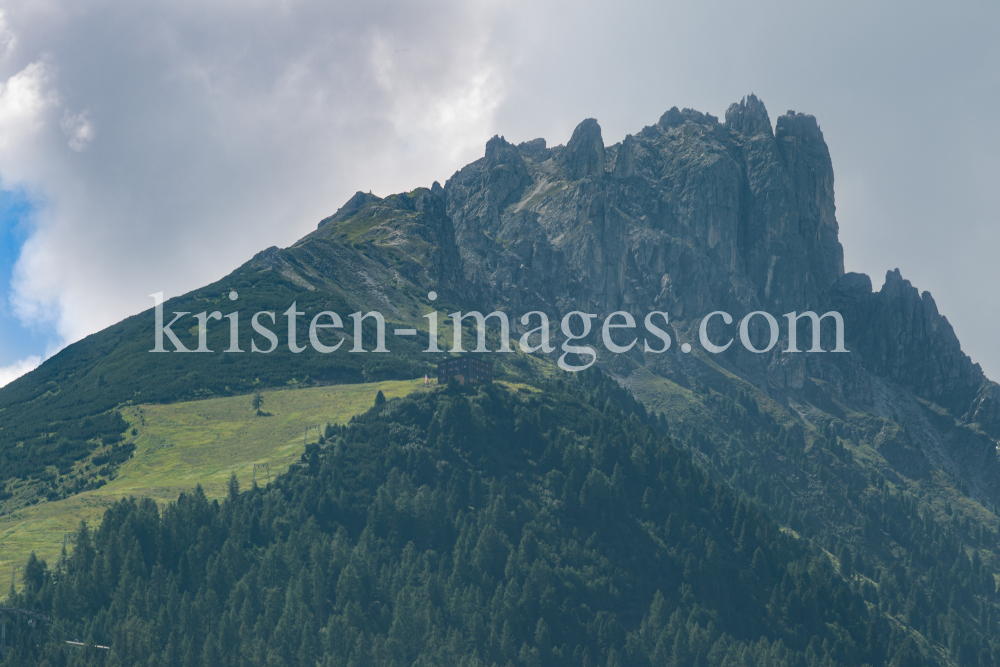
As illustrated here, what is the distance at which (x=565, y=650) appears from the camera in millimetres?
168000

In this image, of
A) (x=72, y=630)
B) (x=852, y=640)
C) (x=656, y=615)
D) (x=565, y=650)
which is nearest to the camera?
(x=72, y=630)

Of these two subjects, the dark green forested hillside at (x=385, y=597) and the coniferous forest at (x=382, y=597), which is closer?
the coniferous forest at (x=382, y=597)

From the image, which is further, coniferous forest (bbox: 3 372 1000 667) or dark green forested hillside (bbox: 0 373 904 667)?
Result: dark green forested hillside (bbox: 0 373 904 667)

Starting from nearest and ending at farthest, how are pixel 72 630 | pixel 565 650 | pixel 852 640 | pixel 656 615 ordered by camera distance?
pixel 72 630, pixel 565 650, pixel 656 615, pixel 852 640

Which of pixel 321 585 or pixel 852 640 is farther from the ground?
pixel 321 585

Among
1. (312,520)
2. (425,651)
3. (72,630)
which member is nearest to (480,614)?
(425,651)

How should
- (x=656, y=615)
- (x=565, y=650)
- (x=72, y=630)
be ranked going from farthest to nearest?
1. (x=656, y=615)
2. (x=565, y=650)
3. (x=72, y=630)

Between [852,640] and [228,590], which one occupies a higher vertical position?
[228,590]

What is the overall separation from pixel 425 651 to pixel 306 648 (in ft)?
51.8

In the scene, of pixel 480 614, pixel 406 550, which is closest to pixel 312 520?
pixel 406 550

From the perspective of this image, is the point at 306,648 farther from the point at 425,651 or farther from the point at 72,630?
the point at 72,630

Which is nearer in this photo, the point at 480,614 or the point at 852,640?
the point at 480,614

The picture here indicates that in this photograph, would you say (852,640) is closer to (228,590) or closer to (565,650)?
(565,650)

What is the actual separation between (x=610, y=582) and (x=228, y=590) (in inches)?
2286
